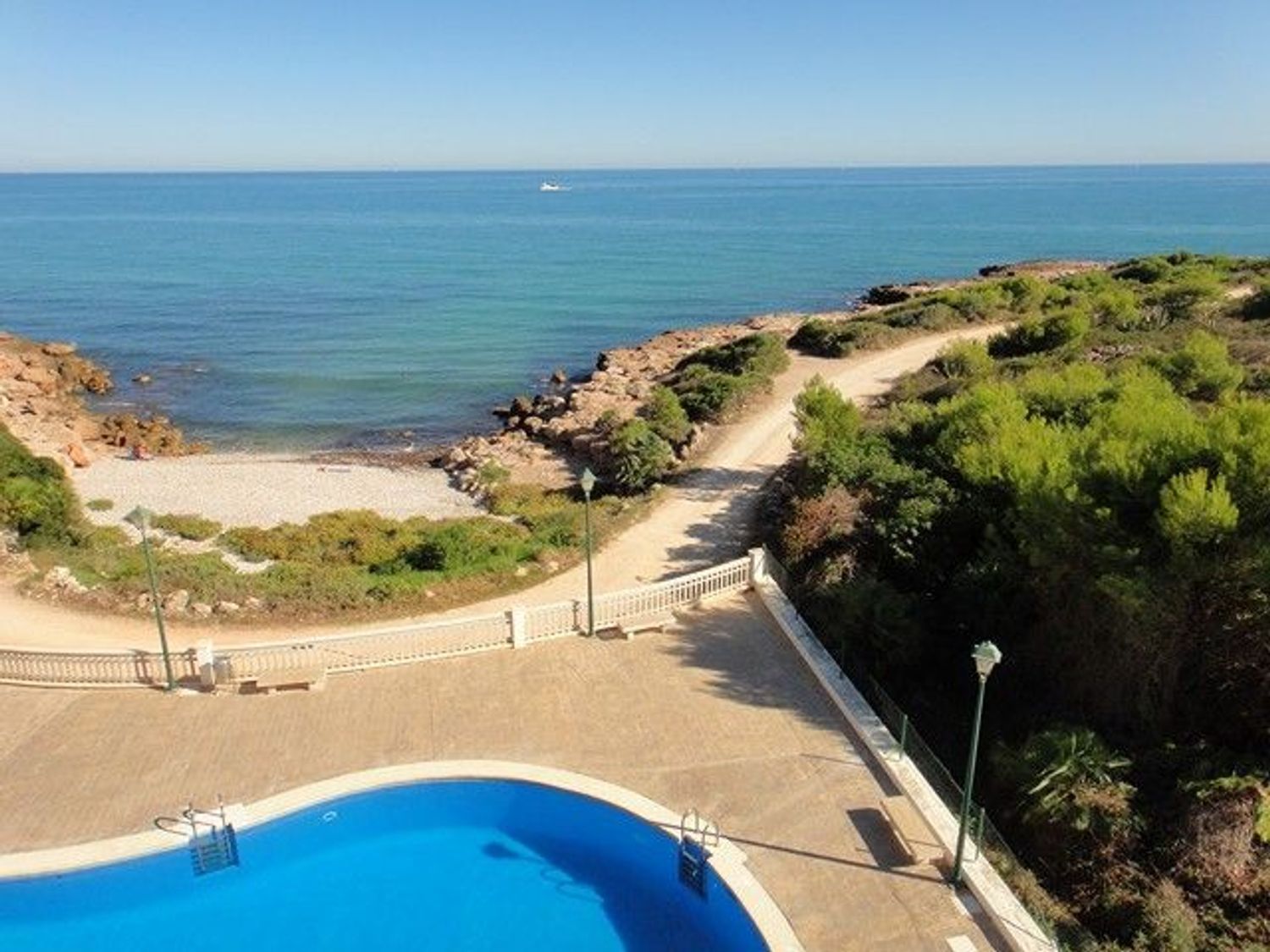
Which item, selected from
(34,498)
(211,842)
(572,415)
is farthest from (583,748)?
(572,415)

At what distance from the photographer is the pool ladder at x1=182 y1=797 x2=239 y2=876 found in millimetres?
11391

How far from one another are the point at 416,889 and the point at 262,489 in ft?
70.0

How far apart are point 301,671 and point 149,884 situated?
148 inches

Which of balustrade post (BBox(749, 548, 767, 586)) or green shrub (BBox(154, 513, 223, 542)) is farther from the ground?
balustrade post (BBox(749, 548, 767, 586))

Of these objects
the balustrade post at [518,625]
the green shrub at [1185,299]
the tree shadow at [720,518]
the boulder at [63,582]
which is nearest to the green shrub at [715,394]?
the tree shadow at [720,518]

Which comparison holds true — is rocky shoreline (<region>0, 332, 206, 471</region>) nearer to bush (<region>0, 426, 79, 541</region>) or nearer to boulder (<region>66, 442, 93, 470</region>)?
boulder (<region>66, 442, 93, 470</region>)

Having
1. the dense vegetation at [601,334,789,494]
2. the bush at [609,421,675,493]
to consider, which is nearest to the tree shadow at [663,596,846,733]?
the bush at [609,421,675,493]

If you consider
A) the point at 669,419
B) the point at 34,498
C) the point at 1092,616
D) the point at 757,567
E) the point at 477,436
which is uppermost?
the point at 1092,616

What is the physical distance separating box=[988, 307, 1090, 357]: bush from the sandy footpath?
820 inches

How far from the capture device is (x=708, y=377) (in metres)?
34.0

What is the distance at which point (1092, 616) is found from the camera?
13.5m

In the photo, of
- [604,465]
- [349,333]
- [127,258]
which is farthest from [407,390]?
[127,258]

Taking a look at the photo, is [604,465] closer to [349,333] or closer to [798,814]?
[798,814]

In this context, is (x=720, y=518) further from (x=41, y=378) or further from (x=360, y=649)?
(x=41, y=378)
